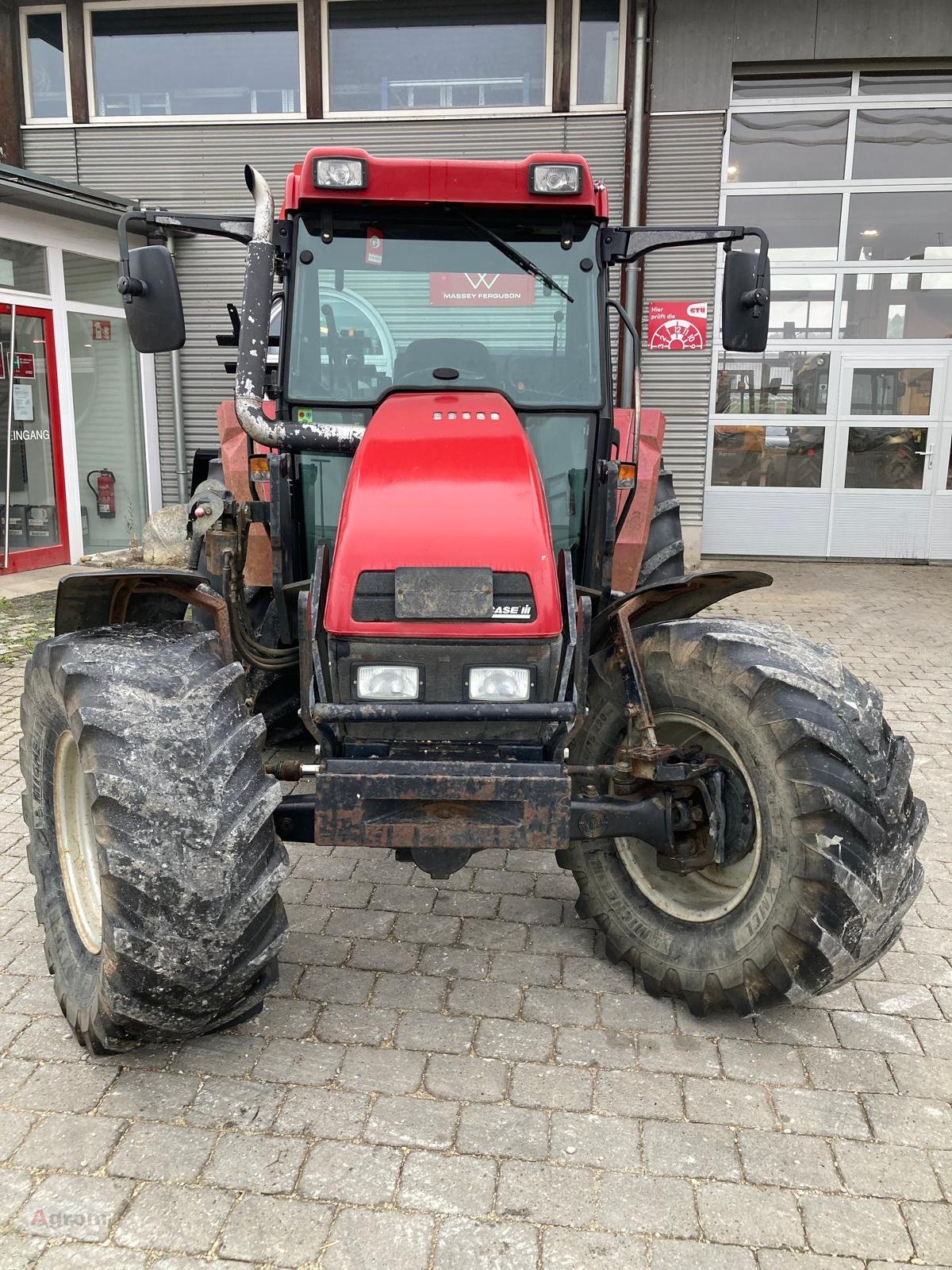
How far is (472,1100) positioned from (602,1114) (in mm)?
333

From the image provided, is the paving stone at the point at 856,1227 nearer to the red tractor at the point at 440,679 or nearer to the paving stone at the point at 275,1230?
the red tractor at the point at 440,679

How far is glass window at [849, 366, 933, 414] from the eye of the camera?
10.6 meters

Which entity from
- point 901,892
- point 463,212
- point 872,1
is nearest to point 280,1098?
point 901,892

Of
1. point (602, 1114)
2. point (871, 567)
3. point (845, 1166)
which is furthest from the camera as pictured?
point (871, 567)

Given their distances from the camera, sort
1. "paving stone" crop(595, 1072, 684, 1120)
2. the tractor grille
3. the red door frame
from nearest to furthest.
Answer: "paving stone" crop(595, 1072, 684, 1120), the tractor grille, the red door frame

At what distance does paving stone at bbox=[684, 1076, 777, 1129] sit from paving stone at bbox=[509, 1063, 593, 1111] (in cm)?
26

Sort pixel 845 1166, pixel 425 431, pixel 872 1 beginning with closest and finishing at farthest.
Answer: pixel 845 1166, pixel 425 431, pixel 872 1

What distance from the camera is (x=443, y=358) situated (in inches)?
138

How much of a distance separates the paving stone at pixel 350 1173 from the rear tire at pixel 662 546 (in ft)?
10.9

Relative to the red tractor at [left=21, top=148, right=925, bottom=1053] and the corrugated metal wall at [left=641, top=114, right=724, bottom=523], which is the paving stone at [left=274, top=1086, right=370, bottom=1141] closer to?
the red tractor at [left=21, top=148, right=925, bottom=1053]

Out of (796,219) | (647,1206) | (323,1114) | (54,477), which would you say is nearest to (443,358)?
(323,1114)

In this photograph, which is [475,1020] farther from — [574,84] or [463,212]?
[574,84]

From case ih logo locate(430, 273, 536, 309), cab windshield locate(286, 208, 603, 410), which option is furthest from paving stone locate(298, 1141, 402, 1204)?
case ih logo locate(430, 273, 536, 309)

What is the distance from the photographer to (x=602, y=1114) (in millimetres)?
2537
